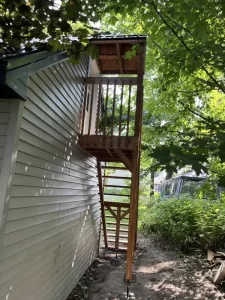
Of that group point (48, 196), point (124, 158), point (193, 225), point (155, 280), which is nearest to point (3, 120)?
point (48, 196)

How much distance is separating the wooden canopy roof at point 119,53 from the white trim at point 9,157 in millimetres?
2871

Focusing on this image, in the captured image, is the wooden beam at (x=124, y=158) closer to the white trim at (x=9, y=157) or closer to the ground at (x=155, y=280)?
the ground at (x=155, y=280)

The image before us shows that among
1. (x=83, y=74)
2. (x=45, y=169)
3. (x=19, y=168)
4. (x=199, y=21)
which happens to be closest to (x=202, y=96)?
(x=83, y=74)

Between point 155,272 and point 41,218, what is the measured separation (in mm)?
4676

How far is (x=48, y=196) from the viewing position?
14.4ft

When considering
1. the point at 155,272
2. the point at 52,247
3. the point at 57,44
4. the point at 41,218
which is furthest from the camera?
the point at 155,272

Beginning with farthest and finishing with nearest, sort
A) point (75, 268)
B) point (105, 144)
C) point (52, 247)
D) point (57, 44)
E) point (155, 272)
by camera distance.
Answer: point (155, 272) → point (75, 268) → point (105, 144) → point (52, 247) → point (57, 44)

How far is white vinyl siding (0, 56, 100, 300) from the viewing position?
3.34 meters

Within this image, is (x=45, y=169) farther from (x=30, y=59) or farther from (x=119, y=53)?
(x=119, y=53)

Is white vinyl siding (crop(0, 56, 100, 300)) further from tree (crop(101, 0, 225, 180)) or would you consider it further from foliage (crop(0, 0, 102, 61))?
tree (crop(101, 0, 225, 180))

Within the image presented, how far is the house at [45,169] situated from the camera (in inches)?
122

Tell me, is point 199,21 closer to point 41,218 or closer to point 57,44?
point 57,44

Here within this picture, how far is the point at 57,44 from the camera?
3.05 metres

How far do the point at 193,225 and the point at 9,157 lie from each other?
8.31 meters
